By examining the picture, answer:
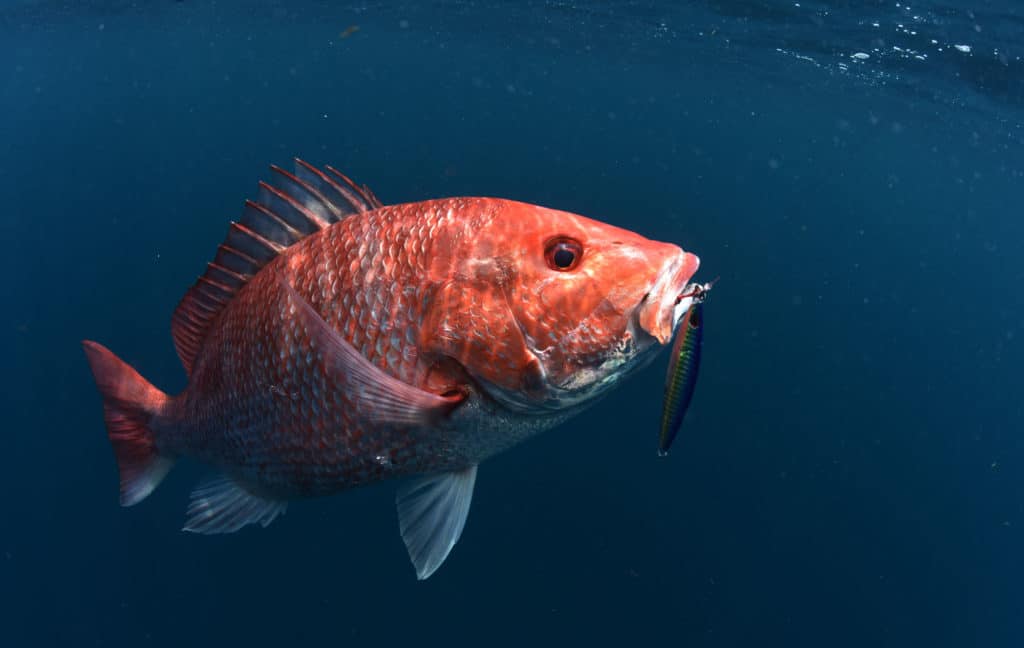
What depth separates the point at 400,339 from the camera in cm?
181

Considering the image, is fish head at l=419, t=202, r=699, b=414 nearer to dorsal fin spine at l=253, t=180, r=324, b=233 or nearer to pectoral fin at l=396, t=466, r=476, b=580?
pectoral fin at l=396, t=466, r=476, b=580

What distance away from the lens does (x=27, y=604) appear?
30.5 feet

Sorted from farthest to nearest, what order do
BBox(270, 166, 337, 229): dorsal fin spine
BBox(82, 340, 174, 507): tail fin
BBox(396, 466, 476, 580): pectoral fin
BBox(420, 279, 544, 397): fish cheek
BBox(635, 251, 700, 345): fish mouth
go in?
BBox(82, 340, 174, 507): tail fin → BBox(270, 166, 337, 229): dorsal fin spine → BBox(396, 466, 476, 580): pectoral fin → BBox(420, 279, 544, 397): fish cheek → BBox(635, 251, 700, 345): fish mouth

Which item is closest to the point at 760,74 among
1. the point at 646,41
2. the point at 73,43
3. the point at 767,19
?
the point at 646,41

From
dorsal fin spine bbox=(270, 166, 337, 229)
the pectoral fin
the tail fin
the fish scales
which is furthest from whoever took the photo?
the tail fin

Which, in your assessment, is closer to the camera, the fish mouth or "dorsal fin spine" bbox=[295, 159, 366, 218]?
the fish mouth

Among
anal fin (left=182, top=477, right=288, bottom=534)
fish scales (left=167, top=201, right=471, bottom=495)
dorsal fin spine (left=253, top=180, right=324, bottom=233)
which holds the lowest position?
anal fin (left=182, top=477, right=288, bottom=534)

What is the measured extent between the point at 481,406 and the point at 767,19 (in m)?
18.3

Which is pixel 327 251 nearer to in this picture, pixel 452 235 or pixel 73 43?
pixel 452 235

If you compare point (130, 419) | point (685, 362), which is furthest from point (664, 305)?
point (130, 419)

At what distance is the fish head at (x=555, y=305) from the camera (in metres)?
1.59

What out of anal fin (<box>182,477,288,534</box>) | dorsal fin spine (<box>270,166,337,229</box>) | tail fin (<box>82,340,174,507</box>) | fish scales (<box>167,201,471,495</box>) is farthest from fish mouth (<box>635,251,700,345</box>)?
tail fin (<box>82,340,174,507</box>)

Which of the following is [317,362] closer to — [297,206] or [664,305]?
[297,206]

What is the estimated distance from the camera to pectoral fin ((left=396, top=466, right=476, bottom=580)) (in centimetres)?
206
